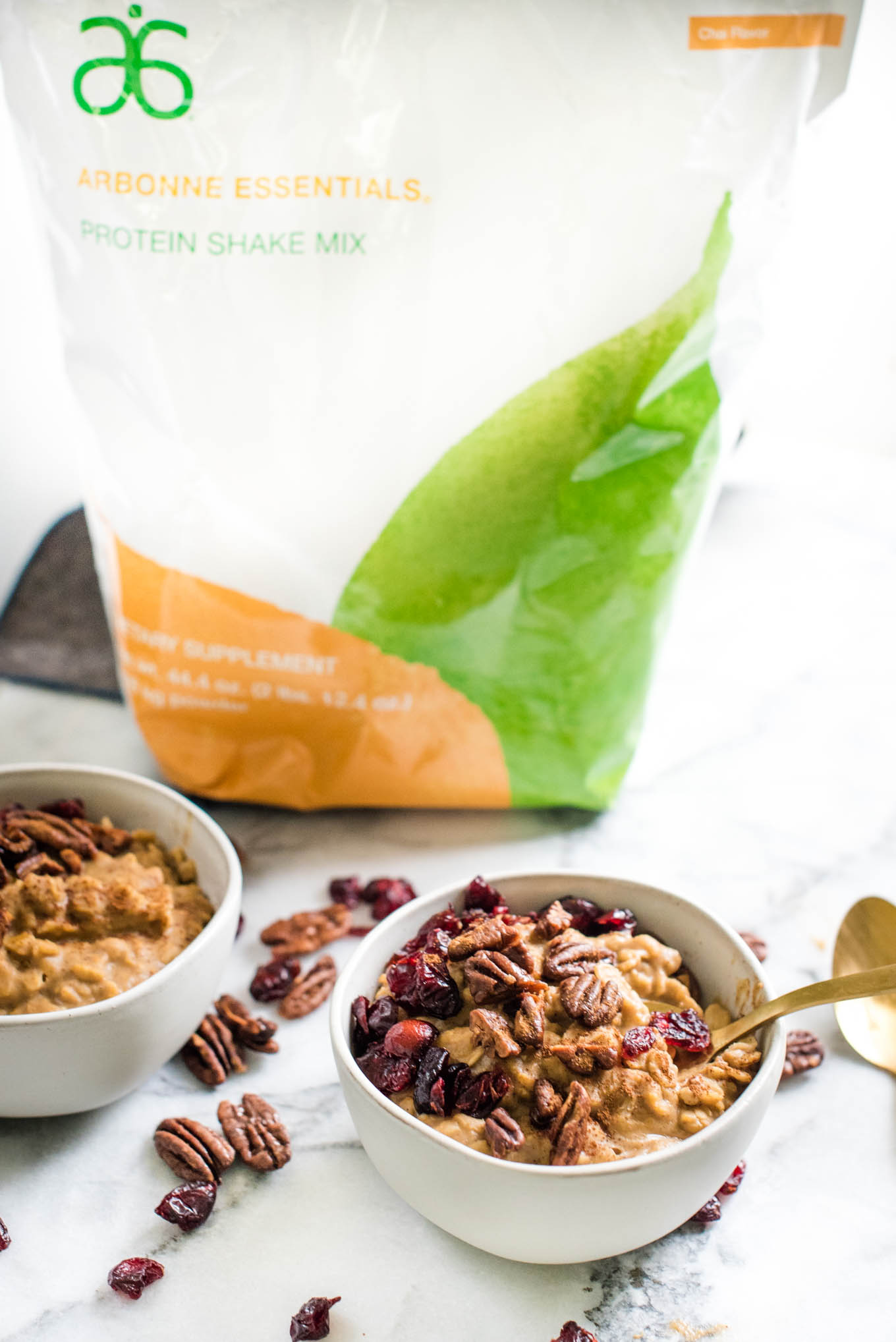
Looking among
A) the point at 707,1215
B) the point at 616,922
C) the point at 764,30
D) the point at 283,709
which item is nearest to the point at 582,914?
the point at 616,922

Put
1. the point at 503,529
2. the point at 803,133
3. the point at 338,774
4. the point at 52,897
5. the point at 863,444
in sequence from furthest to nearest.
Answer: the point at 863,444 < the point at 338,774 < the point at 503,529 < the point at 803,133 < the point at 52,897

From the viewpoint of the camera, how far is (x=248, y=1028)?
98 centimetres

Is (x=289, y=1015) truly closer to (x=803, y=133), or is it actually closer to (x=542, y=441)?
(x=542, y=441)

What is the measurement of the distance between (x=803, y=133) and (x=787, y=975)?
752 millimetres

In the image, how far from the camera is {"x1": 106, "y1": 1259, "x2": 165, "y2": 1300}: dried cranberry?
2.53 feet

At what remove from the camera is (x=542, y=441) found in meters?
1.09

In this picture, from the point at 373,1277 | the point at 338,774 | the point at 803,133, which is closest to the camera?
the point at 373,1277

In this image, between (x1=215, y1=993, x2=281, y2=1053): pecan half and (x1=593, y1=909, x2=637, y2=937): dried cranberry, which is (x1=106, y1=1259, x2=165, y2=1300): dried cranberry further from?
(x1=593, y1=909, x2=637, y2=937): dried cranberry

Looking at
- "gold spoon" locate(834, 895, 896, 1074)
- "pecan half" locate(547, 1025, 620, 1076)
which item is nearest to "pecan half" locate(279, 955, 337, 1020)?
"pecan half" locate(547, 1025, 620, 1076)

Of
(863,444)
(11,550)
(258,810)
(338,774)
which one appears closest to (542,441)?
(338,774)

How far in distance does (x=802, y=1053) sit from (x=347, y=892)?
45cm

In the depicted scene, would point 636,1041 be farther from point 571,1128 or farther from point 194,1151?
point 194,1151

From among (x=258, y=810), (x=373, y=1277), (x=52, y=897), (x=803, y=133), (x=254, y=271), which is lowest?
(x=258, y=810)

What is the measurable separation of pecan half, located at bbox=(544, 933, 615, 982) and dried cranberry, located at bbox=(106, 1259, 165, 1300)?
1.09 ft
